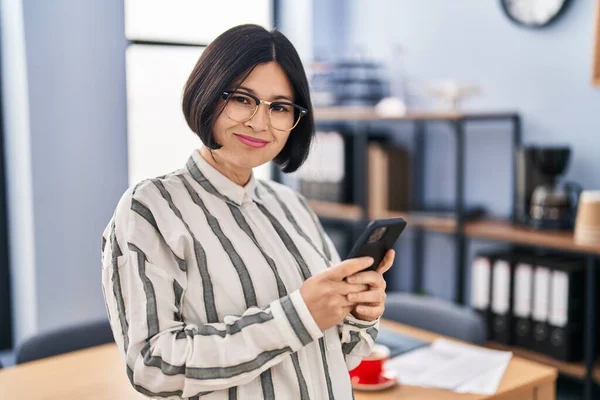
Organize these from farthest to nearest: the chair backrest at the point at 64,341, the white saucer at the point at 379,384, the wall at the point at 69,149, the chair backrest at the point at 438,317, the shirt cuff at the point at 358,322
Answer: the wall at the point at 69,149 < the chair backrest at the point at 438,317 < the chair backrest at the point at 64,341 < the white saucer at the point at 379,384 < the shirt cuff at the point at 358,322

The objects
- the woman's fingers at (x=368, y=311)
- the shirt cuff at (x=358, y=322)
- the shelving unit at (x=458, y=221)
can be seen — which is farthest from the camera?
the shelving unit at (x=458, y=221)

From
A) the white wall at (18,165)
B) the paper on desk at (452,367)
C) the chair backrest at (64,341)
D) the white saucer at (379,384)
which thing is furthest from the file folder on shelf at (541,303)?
the white wall at (18,165)

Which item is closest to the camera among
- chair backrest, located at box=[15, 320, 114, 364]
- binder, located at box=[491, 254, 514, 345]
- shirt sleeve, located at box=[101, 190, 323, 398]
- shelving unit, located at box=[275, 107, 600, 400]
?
shirt sleeve, located at box=[101, 190, 323, 398]

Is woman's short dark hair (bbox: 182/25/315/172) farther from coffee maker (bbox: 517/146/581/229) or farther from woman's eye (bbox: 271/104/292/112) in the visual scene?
coffee maker (bbox: 517/146/581/229)

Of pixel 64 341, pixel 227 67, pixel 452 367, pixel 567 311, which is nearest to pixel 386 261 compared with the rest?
pixel 227 67

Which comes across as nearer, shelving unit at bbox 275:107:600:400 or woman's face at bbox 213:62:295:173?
woman's face at bbox 213:62:295:173

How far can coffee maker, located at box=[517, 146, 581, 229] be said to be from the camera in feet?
9.19

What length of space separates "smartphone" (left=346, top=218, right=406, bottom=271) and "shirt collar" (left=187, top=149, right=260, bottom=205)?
29 cm

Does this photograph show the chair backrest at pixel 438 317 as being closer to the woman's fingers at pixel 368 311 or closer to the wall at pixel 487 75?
the woman's fingers at pixel 368 311

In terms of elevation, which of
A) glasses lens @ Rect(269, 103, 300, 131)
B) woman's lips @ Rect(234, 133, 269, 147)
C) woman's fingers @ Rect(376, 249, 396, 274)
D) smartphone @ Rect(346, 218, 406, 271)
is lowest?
woman's fingers @ Rect(376, 249, 396, 274)

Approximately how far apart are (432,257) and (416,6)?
1.36m

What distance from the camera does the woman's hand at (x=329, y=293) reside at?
3.45ft

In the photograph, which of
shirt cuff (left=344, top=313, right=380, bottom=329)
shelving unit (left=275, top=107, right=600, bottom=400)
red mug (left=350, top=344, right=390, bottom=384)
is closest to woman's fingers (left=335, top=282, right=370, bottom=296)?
shirt cuff (left=344, top=313, right=380, bottom=329)

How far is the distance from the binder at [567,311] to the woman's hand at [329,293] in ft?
6.15
